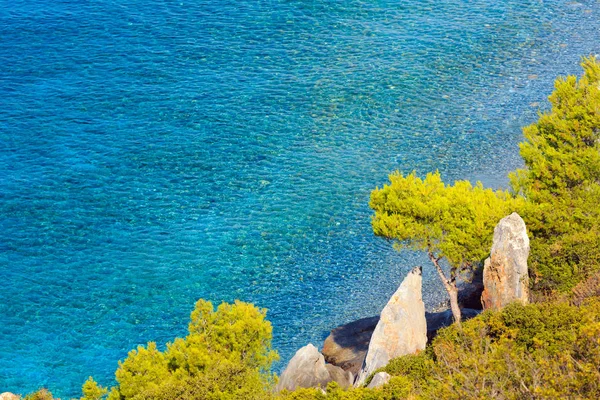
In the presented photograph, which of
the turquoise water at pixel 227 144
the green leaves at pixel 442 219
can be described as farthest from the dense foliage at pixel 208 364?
the turquoise water at pixel 227 144

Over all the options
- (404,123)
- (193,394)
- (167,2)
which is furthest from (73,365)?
(167,2)

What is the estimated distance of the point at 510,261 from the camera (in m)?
42.3

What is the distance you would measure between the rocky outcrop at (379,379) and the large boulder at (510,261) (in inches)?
336

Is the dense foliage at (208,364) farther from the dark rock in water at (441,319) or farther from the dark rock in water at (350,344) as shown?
the dark rock in water at (441,319)

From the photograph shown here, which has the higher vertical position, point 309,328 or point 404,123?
point 404,123

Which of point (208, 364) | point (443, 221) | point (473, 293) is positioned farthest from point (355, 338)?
point (208, 364)

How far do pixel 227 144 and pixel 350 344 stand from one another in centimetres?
3015

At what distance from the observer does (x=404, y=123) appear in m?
74.4

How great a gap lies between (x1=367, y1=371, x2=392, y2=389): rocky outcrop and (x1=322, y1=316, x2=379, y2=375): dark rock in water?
31.6 feet

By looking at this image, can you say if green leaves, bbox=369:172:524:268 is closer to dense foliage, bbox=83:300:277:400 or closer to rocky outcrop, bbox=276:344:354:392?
rocky outcrop, bbox=276:344:354:392

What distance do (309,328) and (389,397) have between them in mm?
19436

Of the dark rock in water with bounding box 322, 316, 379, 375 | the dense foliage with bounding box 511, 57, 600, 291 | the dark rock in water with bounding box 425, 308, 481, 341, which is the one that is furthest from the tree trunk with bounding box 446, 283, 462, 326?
the dark rock in water with bounding box 322, 316, 379, 375

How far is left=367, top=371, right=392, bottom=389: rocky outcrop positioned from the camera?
1476 inches

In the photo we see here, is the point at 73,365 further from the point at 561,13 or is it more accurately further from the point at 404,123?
the point at 561,13
